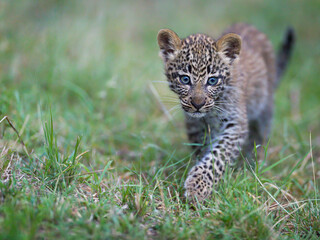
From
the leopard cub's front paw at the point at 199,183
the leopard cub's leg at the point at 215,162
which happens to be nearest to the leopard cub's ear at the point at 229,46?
the leopard cub's leg at the point at 215,162

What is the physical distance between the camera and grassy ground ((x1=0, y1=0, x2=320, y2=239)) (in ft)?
10.7

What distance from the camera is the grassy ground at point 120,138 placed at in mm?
3273

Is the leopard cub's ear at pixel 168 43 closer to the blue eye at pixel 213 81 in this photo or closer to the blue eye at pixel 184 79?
the blue eye at pixel 184 79

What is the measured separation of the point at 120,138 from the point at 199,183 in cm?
226

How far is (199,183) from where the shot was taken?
414 cm

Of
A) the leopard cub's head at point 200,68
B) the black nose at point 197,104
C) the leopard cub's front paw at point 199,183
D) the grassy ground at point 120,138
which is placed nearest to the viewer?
the grassy ground at point 120,138

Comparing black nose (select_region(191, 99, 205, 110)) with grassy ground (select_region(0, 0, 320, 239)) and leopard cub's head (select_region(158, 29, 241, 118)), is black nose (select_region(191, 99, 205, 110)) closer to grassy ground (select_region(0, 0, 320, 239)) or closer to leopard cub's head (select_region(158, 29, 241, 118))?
leopard cub's head (select_region(158, 29, 241, 118))

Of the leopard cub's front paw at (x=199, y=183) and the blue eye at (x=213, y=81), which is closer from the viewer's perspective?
the leopard cub's front paw at (x=199, y=183)

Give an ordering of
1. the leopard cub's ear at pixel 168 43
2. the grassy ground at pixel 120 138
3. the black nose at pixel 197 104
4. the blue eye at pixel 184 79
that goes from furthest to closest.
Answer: the leopard cub's ear at pixel 168 43 < the blue eye at pixel 184 79 < the black nose at pixel 197 104 < the grassy ground at pixel 120 138

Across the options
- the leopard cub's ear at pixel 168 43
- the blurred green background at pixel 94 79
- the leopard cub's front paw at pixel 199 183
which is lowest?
the leopard cub's front paw at pixel 199 183

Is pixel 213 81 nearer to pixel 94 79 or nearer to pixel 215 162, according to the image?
pixel 215 162

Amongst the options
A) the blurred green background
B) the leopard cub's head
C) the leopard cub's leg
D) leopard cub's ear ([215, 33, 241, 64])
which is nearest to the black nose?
the leopard cub's head

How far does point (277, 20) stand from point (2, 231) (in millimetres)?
12042

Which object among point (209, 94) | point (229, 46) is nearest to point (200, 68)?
point (209, 94)
